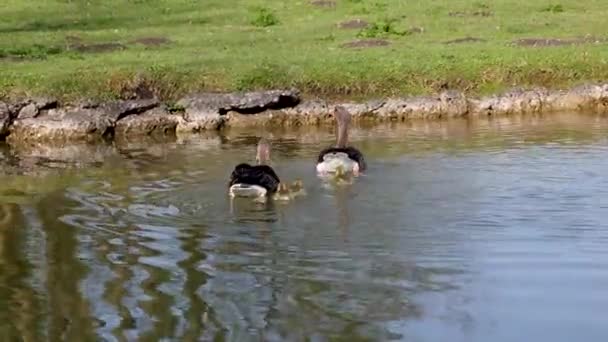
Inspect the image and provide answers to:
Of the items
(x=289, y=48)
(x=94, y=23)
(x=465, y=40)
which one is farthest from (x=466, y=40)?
(x=94, y=23)

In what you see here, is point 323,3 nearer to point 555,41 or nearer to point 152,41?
point 152,41

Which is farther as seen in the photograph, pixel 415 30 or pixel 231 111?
pixel 415 30

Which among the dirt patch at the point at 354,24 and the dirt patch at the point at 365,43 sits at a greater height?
the dirt patch at the point at 354,24

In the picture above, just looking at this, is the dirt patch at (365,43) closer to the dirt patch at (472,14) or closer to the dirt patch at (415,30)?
the dirt patch at (415,30)

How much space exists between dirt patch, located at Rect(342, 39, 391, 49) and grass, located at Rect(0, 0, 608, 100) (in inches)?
14.4

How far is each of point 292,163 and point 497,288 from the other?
321 inches

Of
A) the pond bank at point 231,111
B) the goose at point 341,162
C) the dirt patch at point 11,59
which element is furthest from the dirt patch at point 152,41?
the goose at point 341,162

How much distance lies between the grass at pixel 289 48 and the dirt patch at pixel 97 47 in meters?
0.24

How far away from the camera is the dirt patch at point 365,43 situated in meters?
29.0

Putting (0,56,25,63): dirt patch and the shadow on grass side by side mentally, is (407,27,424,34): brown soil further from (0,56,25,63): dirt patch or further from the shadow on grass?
(0,56,25,63): dirt patch

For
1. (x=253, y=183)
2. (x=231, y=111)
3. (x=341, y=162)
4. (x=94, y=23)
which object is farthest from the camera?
(x=94, y=23)

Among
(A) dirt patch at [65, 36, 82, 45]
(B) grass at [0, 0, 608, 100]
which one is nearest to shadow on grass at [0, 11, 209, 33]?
(B) grass at [0, 0, 608, 100]

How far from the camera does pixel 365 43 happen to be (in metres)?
29.5

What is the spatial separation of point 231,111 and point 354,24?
10347 millimetres
